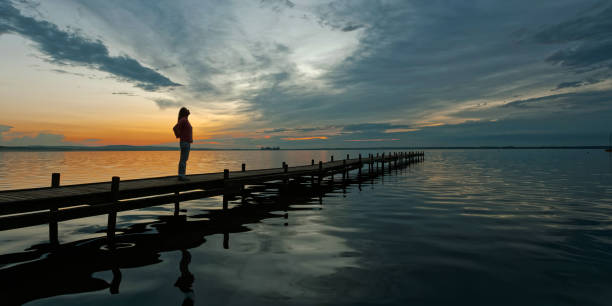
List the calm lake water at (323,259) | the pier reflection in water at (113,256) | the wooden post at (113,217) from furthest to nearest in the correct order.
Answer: the wooden post at (113,217)
the pier reflection in water at (113,256)
the calm lake water at (323,259)

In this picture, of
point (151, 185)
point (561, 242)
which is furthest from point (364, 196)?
point (151, 185)

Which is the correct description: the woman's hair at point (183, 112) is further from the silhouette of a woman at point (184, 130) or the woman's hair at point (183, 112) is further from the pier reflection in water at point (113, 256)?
the pier reflection in water at point (113, 256)

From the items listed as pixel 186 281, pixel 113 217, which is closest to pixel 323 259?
pixel 186 281

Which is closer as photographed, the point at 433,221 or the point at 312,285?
the point at 312,285

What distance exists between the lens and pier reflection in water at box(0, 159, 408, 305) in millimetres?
5664

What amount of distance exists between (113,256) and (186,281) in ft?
9.28

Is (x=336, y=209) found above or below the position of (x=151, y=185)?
below

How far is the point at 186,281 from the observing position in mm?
5984

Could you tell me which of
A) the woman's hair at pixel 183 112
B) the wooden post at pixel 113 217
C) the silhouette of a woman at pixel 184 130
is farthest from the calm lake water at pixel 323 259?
the woman's hair at pixel 183 112

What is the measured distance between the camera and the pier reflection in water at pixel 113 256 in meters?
5.66

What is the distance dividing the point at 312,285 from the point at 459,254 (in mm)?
4003

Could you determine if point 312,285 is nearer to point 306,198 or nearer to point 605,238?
point 605,238

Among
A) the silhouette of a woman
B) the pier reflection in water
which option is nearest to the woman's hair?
the silhouette of a woman

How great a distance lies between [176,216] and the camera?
494 inches
